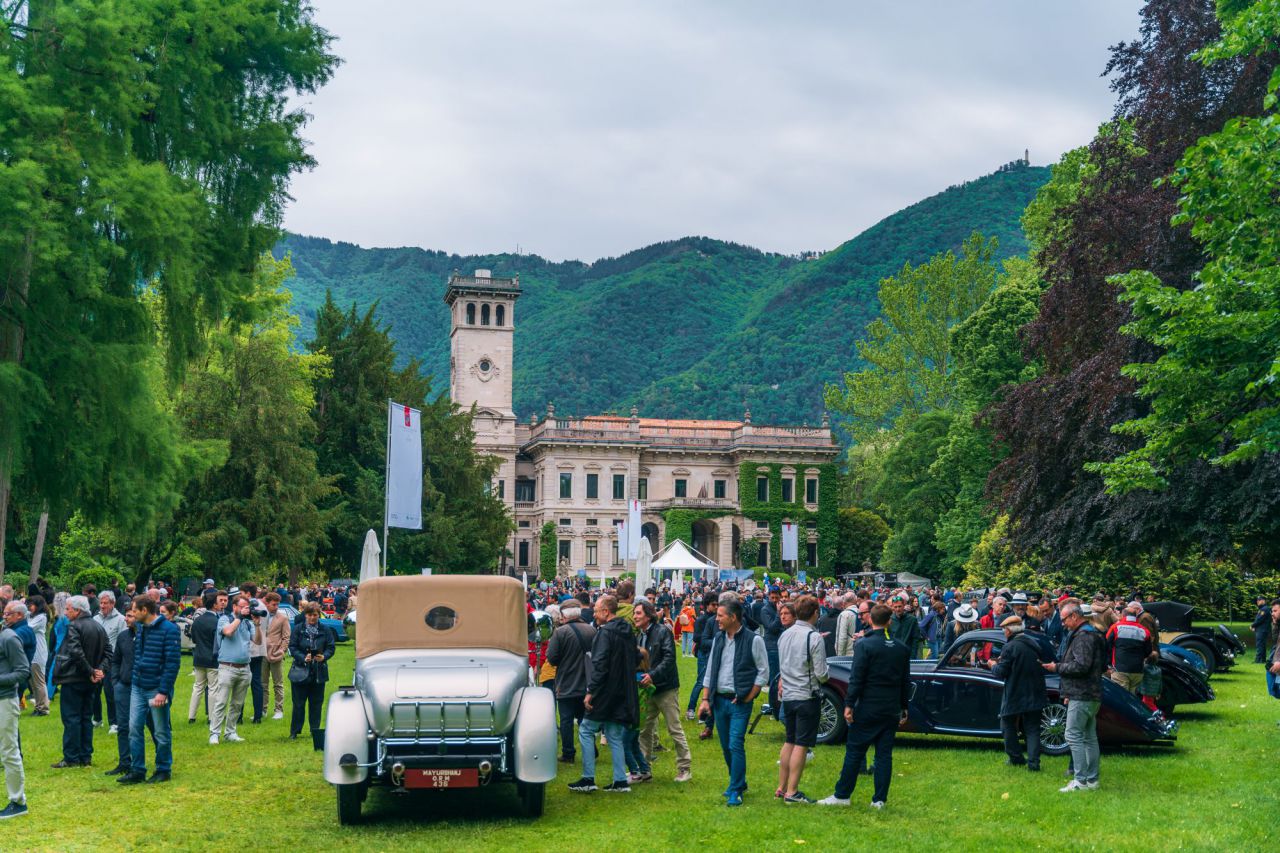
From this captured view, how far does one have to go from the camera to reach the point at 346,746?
9.41 metres

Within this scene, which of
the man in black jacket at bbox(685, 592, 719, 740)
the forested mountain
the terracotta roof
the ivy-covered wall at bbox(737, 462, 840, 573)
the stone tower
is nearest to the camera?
the man in black jacket at bbox(685, 592, 719, 740)

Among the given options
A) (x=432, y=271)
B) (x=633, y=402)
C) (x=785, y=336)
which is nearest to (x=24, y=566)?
(x=633, y=402)

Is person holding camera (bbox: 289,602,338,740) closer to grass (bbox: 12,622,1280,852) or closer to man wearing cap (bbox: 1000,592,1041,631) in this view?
grass (bbox: 12,622,1280,852)

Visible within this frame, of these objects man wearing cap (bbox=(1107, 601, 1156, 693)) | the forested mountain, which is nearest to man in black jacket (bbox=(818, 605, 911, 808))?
man wearing cap (bbox=(1107, 601, 1156, 693))

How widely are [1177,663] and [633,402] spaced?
107253 millimetres

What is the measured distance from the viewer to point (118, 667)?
1252 cm

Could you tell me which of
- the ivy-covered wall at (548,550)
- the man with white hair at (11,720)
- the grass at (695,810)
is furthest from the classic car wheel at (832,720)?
the ivy-covered wall at (548,550)

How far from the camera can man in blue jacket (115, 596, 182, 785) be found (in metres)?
11.2

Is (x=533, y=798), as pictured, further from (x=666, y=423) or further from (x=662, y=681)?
(x=666, y=423)

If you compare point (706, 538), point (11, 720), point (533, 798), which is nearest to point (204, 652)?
point (11, 720)

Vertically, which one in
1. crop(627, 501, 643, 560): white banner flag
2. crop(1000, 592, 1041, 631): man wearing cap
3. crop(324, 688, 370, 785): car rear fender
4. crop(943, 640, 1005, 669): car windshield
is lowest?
crop(324, 688, 370, 785): car rear fender

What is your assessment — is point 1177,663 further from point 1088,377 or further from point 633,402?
point 633,402

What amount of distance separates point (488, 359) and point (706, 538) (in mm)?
18624

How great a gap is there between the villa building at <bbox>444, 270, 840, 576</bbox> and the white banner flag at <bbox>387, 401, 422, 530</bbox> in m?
58.3
